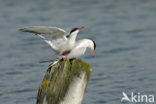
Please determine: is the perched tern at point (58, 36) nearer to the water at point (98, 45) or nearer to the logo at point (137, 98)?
the water at point (98, 45)

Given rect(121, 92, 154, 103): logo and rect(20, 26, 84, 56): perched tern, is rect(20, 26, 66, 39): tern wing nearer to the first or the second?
rect(20, 26, 84, 56): perched tern

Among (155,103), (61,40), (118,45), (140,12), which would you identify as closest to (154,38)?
(118,45)

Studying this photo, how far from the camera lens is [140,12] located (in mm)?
15766

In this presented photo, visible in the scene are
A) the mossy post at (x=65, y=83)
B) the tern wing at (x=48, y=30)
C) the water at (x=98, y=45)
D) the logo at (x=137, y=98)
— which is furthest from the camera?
the water at (x=98, y=45)

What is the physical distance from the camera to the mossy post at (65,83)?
19.1 ft

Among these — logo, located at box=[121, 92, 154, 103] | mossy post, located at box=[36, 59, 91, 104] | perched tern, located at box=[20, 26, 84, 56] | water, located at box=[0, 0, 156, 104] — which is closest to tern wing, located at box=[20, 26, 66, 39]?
perched tern, located at box=[20, 26, 84, 56]

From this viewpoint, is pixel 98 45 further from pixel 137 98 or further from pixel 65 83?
pixel 65 83

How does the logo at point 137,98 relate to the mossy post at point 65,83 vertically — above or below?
below

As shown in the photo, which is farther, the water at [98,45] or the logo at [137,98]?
the water at [98,45]

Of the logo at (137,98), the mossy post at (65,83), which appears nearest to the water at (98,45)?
the logo at (137,98)

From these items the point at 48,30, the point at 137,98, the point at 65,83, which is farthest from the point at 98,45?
the point at 65,83

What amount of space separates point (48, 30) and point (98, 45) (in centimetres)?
555

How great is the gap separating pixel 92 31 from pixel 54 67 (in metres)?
7.97

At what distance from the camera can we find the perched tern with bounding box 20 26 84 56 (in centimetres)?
684
